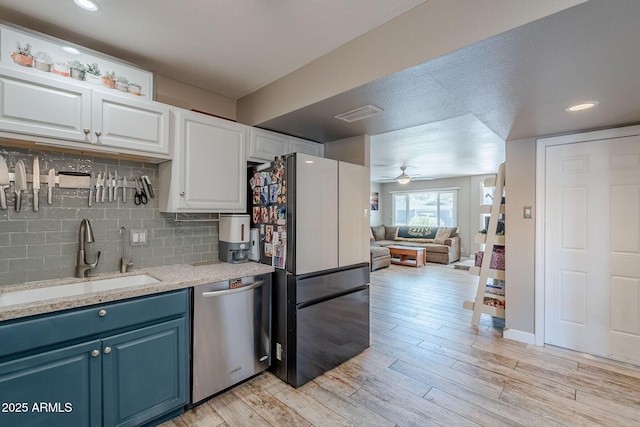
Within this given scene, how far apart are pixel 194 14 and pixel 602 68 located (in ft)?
7.73

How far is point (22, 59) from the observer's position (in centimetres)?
168

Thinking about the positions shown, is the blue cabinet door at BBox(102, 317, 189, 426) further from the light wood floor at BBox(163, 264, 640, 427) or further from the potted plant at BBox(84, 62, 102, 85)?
the potted plant at BBox(84, 62, 102, 85)

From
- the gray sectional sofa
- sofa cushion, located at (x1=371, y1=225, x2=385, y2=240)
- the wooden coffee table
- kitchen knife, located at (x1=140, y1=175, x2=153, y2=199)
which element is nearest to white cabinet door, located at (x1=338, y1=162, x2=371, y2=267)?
kitchen knife, located at (x1=140, y1=175, x2=153, y2=199)

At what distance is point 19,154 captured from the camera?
6.05ft

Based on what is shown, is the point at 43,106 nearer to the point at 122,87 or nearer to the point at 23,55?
the point at 23,55

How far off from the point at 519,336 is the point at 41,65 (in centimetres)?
463

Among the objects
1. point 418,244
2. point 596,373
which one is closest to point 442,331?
point 596,373

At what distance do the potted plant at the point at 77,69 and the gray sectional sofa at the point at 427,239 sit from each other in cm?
694

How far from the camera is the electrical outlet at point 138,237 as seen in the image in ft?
7.45

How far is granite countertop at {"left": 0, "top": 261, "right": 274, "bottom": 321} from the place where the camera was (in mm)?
1430

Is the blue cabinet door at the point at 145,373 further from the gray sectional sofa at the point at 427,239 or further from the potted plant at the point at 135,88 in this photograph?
the gray sectional sofa at the point at 427,239

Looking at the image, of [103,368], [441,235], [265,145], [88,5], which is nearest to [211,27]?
[88,5]

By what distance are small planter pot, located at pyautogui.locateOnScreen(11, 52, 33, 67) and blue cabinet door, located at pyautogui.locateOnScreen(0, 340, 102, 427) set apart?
1628 millimetres

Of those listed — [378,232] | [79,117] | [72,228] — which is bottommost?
[378,232]
